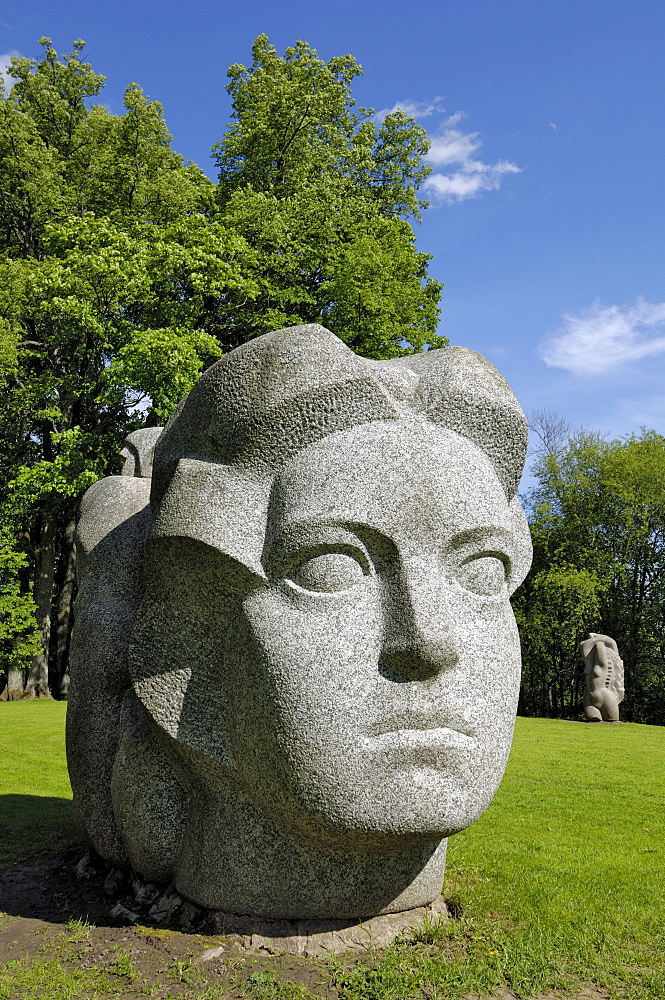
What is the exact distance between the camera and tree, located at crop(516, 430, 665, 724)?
26328 mm

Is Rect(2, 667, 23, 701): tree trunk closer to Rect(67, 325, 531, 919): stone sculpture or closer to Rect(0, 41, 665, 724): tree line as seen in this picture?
Rect(0, 41, 665, 724): tree line

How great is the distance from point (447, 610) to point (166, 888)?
2.39 meters

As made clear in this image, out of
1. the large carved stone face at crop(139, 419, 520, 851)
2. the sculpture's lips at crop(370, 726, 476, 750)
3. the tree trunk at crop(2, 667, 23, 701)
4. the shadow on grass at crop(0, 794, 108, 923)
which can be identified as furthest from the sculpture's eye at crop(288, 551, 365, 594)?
the tree trunk at crop(2, 667, 23, 701)

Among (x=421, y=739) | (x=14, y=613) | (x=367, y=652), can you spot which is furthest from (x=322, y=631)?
(x=14, y=613)

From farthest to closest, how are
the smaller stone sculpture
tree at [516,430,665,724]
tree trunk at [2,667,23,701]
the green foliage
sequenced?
tree at [516,430,665,724], the smaller stone sculpture, tree trunk at [2,667,23,701], the green foliage

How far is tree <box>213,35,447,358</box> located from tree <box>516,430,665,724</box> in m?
11.7

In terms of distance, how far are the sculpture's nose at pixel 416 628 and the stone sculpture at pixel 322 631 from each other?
10 mm

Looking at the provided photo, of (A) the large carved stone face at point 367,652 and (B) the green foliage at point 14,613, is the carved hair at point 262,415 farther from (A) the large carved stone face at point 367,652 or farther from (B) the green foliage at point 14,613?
(B) the green foliage at point 14,613

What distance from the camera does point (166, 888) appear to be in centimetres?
439

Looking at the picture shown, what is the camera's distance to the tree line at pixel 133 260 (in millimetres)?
14703

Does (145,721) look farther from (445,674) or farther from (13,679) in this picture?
(13,679)

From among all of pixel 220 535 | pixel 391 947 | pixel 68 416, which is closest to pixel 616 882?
pixel 391 947

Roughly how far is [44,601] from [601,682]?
1360 centimetres

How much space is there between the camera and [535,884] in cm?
522
